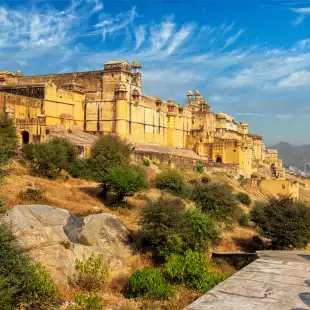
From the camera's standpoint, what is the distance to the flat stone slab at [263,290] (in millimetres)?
7629

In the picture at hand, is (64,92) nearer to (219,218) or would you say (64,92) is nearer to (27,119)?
(27,119)

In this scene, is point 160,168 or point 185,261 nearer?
point 185,261

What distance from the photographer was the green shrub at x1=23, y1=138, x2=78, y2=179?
22109mm

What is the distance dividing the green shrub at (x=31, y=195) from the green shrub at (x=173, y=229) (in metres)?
4.59

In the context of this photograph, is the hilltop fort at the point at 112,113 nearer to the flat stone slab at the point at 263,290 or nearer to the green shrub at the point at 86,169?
the green shrub at the point at 86,169

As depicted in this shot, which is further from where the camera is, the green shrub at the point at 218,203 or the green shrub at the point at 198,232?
the green shrub at the point at 218,203

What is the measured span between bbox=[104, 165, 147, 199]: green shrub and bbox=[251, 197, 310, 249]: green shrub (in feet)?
20.3

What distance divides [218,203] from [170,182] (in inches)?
180

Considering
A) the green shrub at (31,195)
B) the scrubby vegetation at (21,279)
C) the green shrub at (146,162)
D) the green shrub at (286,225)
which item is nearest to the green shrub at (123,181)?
the green shrub at (31,195)

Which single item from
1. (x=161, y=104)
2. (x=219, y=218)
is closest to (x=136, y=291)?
(x=219, y=218)

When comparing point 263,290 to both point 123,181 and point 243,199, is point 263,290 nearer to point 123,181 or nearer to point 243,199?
point 123,181

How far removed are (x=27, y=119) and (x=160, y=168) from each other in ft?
34.9

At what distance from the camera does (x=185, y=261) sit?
40.6 ft

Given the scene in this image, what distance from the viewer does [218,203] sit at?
21.7 meters
